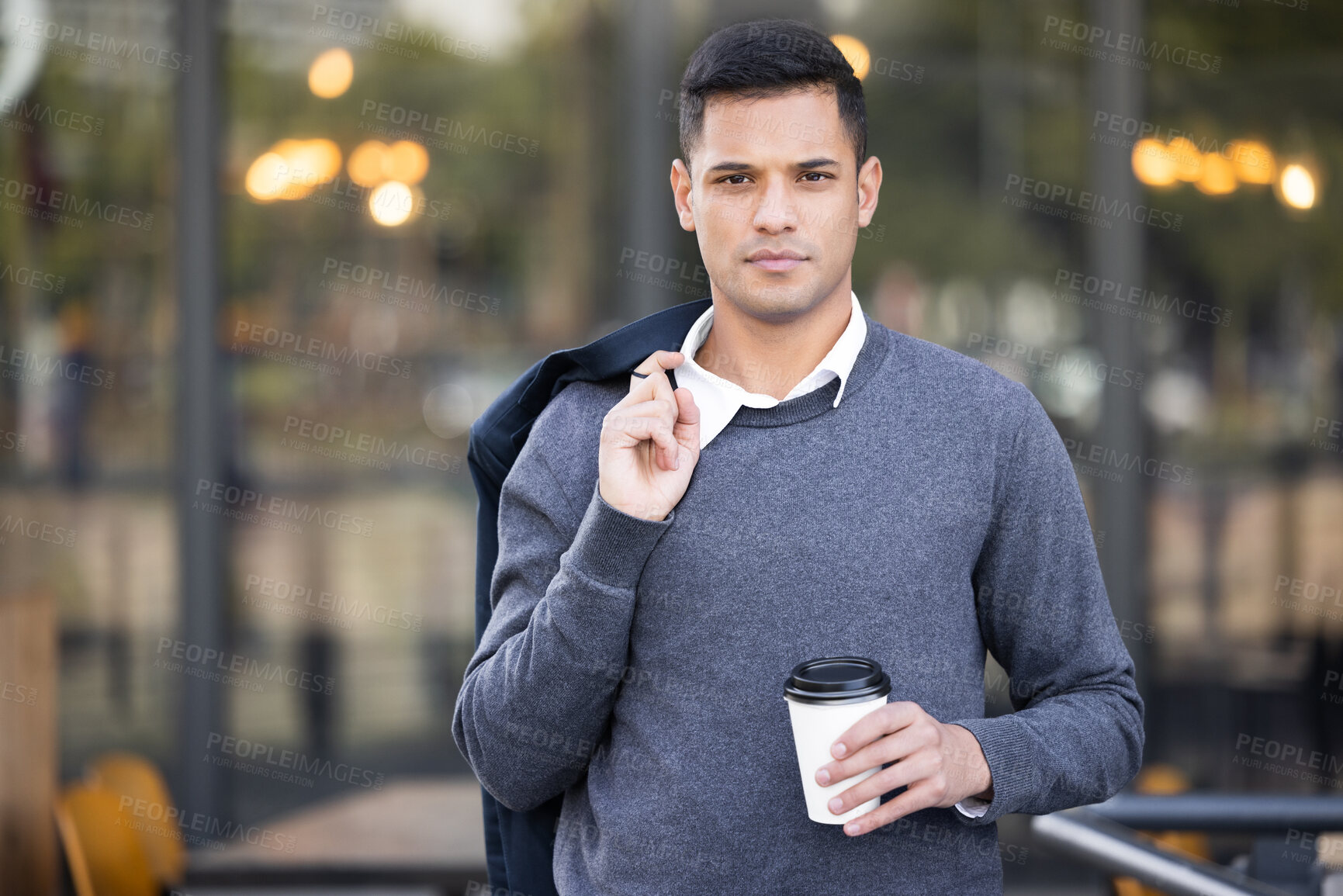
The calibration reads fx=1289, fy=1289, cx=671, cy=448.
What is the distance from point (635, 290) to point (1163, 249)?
1725 mm

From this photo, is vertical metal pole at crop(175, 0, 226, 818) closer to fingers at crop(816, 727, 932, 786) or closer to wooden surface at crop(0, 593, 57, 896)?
wooden surface at crop(0, 593, 57, 896)

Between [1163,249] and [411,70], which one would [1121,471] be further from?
[411,70]

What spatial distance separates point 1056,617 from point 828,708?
409 mm

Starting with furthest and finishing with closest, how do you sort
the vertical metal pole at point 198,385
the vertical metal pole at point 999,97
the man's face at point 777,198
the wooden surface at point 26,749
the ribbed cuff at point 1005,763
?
the vertical metal pole at point 198,385 → the vertical metal pole at point 999,97 → the wooden surface at point 26,749 → the man's face at point 777,198 → the ribbed cuff at point 1005,763

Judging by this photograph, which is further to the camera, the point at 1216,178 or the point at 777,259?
the point at 1216,178

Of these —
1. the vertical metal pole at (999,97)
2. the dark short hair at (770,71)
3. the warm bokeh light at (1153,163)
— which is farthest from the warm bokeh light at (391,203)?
the dark short hair at (770,71)

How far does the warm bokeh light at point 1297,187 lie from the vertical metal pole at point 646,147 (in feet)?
6.50

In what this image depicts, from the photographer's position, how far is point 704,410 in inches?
63.2

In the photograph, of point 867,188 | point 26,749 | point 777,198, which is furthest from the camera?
point 26,749

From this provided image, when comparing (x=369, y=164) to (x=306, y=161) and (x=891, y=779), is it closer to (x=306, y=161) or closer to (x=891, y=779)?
(x=306, y=161)

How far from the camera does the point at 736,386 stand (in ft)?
5.33

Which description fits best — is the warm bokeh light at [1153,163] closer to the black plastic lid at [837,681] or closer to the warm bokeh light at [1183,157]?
the warm bokeh light at [1183,157]

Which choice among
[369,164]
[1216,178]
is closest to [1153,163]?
[1216,178]

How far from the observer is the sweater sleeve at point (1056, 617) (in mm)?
1536
